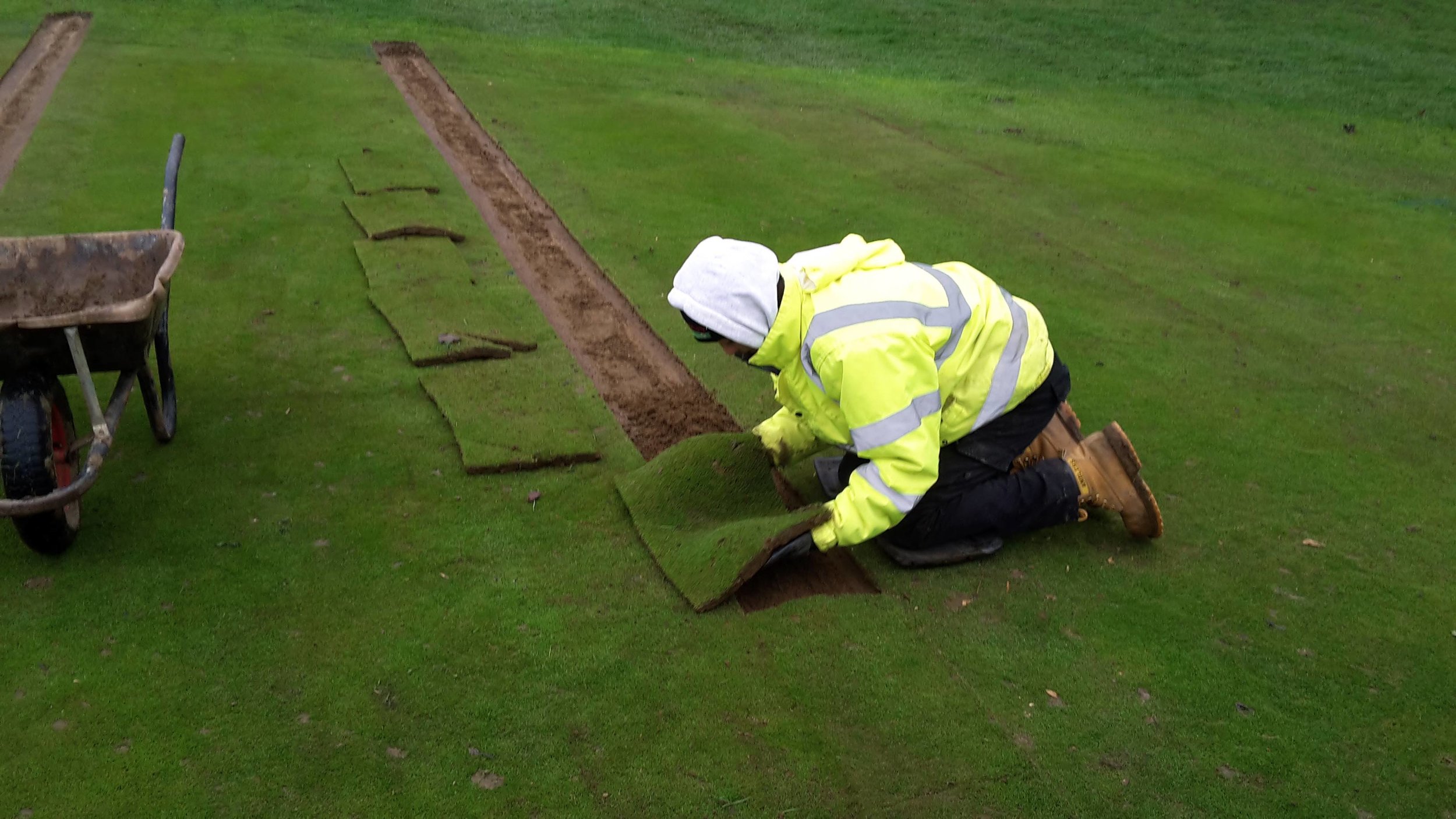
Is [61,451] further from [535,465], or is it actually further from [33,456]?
[535,465]

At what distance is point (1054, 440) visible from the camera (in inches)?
176

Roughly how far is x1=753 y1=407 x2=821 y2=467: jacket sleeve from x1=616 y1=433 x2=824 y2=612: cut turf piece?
0.08m

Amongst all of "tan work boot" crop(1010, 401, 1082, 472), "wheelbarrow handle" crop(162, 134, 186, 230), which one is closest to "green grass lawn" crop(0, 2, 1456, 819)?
"tan work boot" crop(1010, 401, 1082, 472)

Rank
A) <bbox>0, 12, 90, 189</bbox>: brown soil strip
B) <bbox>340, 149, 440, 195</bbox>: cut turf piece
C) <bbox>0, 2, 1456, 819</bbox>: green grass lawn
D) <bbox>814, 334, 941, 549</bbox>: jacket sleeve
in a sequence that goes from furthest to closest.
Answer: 1. <bbox>0, 12, 90, 189</bbox>: brown soil strip
2. <bbox>340, 149, 440, 195</bbox>: cut turf piece
3. <bbox>814, 334, 941, 549</bbox>: jacket sleeve
4. <bbox>0, 2, 1456, 819</bbox>: green grass lawn

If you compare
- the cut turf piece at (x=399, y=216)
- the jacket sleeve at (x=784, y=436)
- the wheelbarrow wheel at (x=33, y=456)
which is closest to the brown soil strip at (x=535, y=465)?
the jacket sleeve at (x=784, y=436)

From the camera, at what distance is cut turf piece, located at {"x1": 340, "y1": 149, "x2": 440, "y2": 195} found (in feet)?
25.8

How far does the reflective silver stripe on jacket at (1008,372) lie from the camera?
3902 mm

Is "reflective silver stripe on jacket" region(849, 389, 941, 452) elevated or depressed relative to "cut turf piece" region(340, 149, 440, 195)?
elevated

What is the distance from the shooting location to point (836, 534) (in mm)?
3689

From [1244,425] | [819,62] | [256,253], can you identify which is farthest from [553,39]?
[1244,425]

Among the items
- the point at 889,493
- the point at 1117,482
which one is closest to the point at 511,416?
the point at 889,493

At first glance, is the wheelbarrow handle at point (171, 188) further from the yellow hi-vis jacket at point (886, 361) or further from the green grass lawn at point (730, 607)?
the yellow hi-vis jacket at point (886, 361)

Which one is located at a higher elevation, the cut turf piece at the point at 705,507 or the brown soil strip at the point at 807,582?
the cut turf piece at the point at 705,507

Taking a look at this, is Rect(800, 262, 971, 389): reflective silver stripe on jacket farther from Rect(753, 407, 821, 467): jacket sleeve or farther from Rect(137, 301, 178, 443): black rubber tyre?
Rect(137, 301, 178, 443): black rubber tyre
